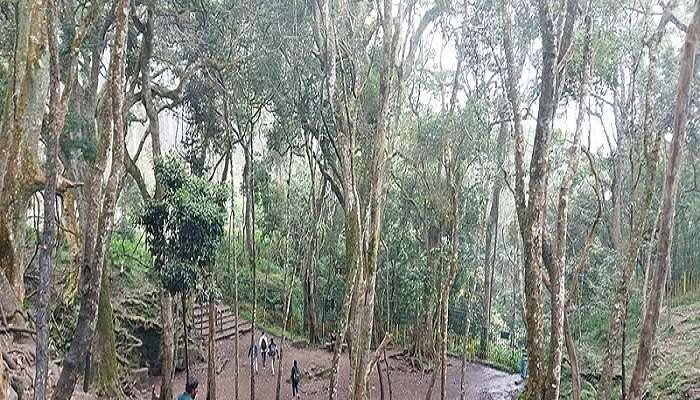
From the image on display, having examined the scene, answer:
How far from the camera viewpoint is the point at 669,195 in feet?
14.0

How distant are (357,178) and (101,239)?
333 inches

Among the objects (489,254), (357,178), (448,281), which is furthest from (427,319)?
(448,281)

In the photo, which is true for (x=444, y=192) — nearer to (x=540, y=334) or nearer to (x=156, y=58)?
(x=156, y=58)

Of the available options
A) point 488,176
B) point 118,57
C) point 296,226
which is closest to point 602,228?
point 488,176

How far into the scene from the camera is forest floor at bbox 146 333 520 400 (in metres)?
15.3

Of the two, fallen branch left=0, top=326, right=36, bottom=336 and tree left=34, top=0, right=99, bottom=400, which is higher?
tree left=34, top=0, right=99, bottom=400

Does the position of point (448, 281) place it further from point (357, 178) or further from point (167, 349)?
point (167, 349)

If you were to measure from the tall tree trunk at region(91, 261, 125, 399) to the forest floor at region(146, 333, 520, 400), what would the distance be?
5.82 meters

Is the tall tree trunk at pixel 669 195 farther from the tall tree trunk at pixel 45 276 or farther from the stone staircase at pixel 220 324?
the stone staircase at pixel 220 324

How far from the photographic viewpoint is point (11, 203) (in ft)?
19.4

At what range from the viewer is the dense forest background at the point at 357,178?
548 centimetres

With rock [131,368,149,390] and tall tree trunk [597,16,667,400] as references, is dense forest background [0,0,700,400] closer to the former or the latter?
tall tree trunk [597,16,667,400]

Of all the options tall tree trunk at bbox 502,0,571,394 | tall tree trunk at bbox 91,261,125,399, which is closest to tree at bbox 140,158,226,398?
tall tree trunk at bbox 91,261,125,399

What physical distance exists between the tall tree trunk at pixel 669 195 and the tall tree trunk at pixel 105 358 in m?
7.19
